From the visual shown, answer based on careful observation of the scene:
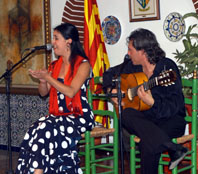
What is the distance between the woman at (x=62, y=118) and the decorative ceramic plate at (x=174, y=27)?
1.19 meters

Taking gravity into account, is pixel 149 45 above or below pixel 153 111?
above

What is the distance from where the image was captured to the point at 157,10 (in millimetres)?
4551

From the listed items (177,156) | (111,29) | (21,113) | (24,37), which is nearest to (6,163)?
(21,113)

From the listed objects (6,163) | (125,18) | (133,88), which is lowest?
(6,163)

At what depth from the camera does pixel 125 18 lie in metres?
4.87

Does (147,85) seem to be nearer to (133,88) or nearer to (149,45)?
(133,88)

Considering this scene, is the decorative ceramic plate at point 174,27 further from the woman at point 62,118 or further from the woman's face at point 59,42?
the woman's face at point 59,42

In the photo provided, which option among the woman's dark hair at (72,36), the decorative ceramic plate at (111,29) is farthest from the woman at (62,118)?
the decorative ceramic plate at (111,29)

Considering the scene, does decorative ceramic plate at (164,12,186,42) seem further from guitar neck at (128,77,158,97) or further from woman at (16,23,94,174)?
guitar neck at (128,77,158,97)

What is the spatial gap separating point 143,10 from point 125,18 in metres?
0.28

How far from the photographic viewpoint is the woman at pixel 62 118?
11.0 ft

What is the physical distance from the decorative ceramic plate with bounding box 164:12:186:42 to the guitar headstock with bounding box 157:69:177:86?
1.62 meters

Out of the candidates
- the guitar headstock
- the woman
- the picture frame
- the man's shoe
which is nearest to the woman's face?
the woman

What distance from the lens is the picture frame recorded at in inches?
217
